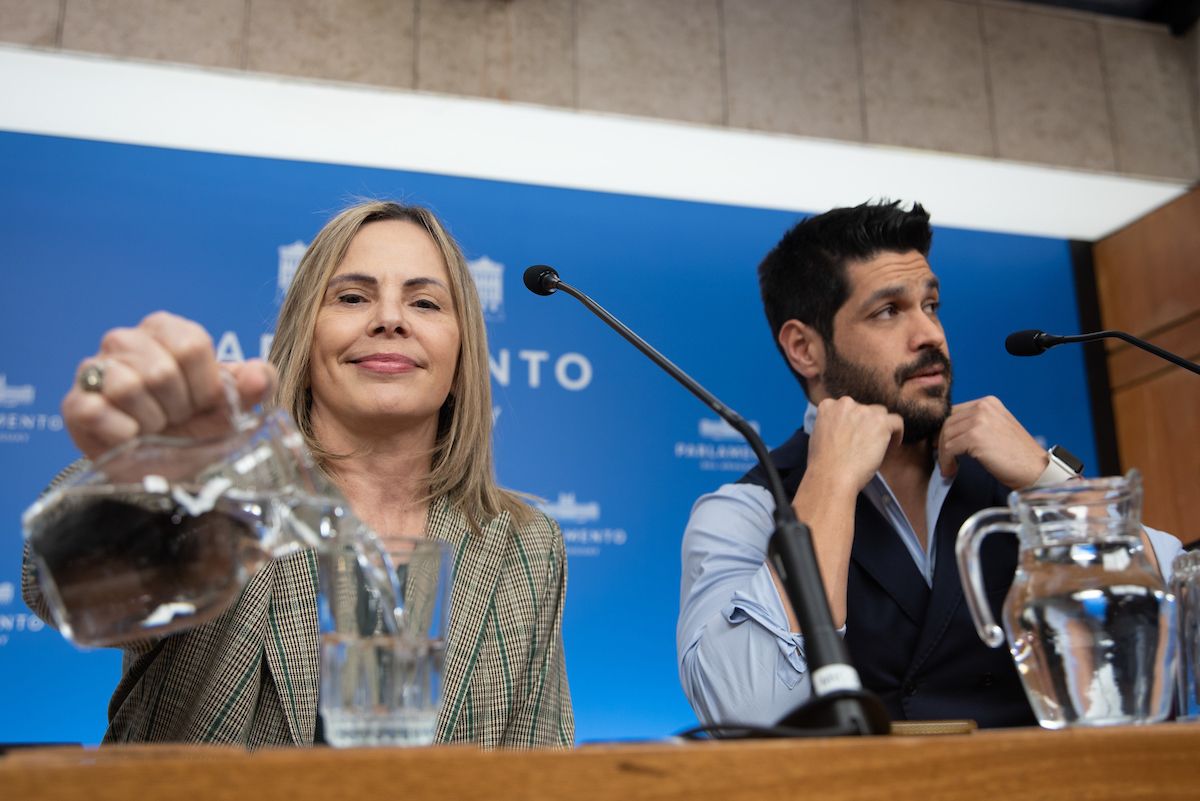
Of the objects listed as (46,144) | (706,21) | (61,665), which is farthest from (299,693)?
(706,21)

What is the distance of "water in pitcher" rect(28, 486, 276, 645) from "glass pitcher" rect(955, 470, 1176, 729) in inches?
19.1

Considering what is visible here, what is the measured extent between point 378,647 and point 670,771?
0.27m

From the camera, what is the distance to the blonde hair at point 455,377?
152 centimetres

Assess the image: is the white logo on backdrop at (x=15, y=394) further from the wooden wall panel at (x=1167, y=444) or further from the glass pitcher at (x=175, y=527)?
the wooden wall panel at (x=1167, y=444)

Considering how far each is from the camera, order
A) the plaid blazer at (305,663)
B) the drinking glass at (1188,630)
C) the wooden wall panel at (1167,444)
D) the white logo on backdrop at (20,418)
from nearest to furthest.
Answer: the drinking glass at (1188,630)
the plaid blazer at (305,663)
the white logo on backdrop at (20,418)
the wooden wall panel at (1167,444)

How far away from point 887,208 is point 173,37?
2562mm

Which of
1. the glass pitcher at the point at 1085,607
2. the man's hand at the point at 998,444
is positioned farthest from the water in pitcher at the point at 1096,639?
the man's hand at the point at 998,444

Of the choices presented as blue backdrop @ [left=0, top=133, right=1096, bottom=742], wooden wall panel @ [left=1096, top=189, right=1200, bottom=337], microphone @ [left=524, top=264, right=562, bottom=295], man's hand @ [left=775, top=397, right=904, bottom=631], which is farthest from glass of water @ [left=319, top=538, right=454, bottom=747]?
wooden wall panel @ [left=1096, top=189, right=1200, bottom=337]

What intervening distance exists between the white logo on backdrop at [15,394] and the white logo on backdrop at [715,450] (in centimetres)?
174

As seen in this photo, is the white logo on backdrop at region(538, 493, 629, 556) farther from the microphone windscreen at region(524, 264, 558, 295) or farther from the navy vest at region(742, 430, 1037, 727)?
the microphone windscreen at region(524, 264, 558, 295)

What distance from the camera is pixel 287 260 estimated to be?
3.19m

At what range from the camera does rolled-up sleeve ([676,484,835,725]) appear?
139 centimetres

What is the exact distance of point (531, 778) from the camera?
1.73 ft

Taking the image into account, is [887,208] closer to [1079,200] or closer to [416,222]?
[416,222]
